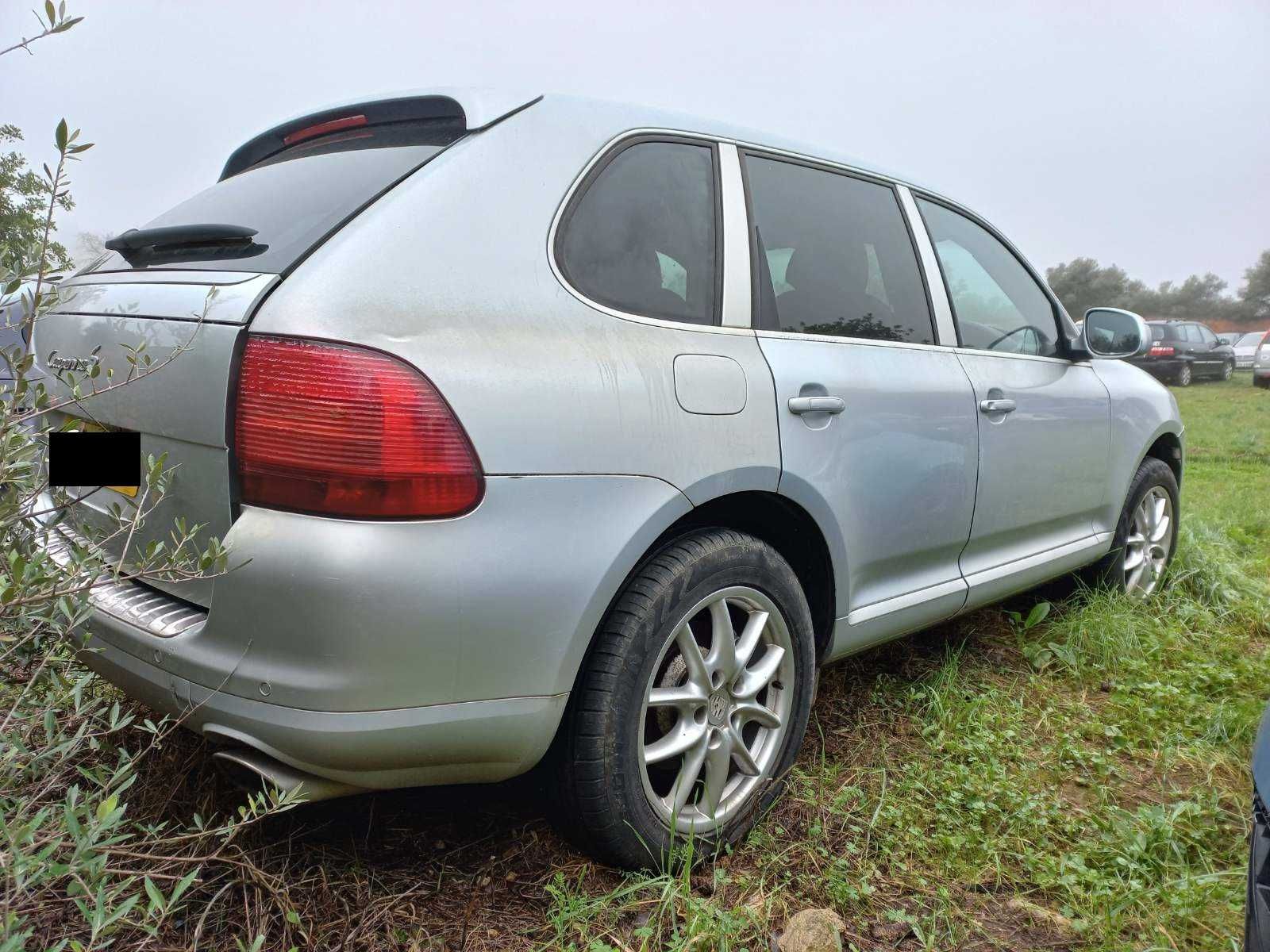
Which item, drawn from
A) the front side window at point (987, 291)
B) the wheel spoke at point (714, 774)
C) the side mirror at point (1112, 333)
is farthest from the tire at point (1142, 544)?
the wheel spoke at point (714, 774)

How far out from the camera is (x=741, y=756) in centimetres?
201

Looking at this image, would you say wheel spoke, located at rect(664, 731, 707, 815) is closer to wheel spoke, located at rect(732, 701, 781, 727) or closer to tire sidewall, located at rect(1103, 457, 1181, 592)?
wheel spoke, located at rect(732, 701, 781, 727)

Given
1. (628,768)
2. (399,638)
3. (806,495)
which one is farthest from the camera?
(806,495)

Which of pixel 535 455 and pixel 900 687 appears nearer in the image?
pixel 535 455

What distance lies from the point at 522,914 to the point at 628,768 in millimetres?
364

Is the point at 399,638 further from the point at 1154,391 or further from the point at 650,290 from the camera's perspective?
the point at 1154,391

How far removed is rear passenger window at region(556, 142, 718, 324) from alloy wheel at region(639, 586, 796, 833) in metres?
0.65

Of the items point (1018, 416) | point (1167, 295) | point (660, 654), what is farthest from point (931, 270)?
point (1167, 295)

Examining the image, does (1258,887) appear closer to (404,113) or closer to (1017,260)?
(404,113)

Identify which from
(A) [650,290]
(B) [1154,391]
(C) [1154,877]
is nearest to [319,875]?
(A) [650,290]

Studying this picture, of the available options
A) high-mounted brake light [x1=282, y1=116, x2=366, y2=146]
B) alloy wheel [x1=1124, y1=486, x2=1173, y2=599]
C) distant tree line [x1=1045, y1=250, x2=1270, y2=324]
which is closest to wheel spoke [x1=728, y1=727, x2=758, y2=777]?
high-mounted brake light [x1=282, y1=116, x2=366, y2=146]

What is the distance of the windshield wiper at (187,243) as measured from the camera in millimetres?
1686

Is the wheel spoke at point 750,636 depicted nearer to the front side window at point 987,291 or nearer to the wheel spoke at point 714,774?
the wheel spoke at point 714,774

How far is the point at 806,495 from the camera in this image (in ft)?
6.89
